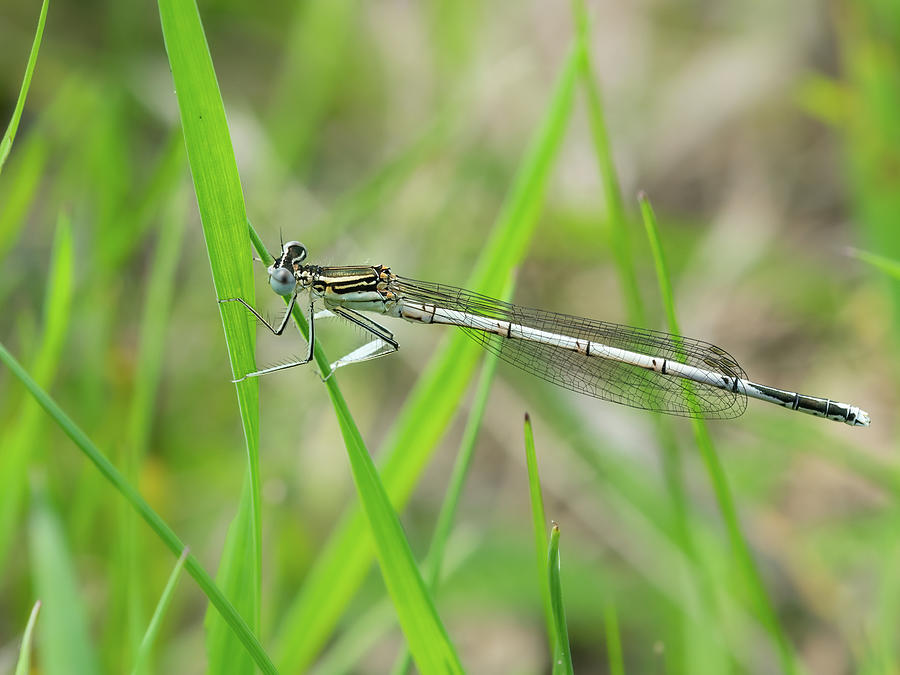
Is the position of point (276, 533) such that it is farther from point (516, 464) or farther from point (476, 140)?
point (476, 140)

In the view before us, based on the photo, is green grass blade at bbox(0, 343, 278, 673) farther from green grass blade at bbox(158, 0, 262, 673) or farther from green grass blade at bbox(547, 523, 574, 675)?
green grass blade at bbox(547, 523, 574, 675)

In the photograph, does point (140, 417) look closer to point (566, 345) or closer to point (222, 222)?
point (222, 222)

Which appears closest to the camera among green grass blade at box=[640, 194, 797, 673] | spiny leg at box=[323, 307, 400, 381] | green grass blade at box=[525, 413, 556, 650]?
green grass blade at box=[525, 413, 556, 650]

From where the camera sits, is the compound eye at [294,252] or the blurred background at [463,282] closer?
the compound eye at [294,252]

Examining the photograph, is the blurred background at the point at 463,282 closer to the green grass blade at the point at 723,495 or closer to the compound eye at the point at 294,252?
the green grass blade at the point at 723,495

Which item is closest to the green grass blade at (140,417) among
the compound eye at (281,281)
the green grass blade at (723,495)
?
the compound eye at (281,281)

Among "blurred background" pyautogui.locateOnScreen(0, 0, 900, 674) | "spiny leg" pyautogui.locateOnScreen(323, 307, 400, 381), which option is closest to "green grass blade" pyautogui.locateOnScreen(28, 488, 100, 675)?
"blurred background" pyautogui.locateOnScreen(0, 0, 900, 674)
